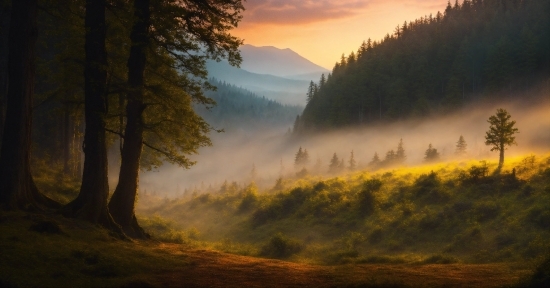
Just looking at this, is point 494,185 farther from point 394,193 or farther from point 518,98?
point 518,98

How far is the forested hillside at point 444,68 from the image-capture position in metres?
85.7

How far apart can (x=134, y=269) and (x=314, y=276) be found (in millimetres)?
4437

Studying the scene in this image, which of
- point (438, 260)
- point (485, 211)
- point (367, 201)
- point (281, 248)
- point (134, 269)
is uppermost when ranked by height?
point (485, 211)

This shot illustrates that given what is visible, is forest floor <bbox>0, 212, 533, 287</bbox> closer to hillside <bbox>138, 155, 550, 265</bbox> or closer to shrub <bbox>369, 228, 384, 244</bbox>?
hillside <bbox>138, 155, 550, 265</bbox>

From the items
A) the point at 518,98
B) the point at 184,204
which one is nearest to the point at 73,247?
the point at 184,204

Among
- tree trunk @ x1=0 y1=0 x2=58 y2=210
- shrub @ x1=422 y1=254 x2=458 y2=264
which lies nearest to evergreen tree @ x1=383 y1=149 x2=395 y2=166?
shrub @ x1=422 y1=254 x2=458 y2=264

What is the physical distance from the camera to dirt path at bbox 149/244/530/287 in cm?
976

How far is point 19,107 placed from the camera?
13273mm

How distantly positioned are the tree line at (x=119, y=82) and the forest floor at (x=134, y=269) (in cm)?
182

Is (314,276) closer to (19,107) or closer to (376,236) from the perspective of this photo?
(19,107)

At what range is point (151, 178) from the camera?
5433 inches

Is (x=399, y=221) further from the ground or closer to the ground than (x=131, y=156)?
closer to the ground

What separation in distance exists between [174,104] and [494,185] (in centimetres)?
2454

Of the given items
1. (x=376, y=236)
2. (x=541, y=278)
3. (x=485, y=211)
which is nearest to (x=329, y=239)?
(x=376, y=236)
